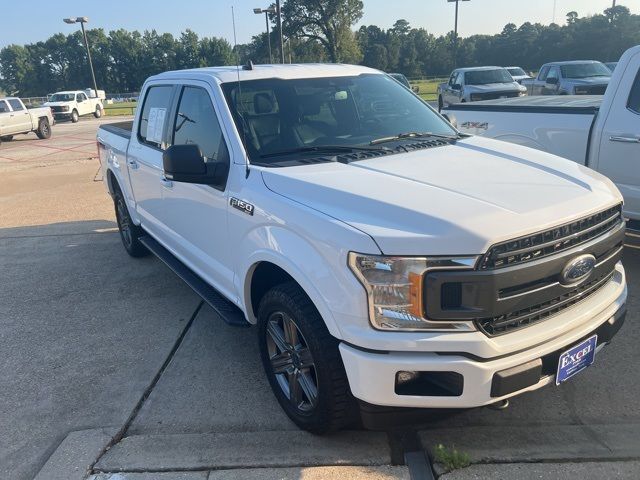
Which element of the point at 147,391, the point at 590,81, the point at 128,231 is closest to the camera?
the point at 147,391

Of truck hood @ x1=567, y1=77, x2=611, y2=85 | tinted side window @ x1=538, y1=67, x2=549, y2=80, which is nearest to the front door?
truck hood @ x1=567, y1=77, x2=611, y2=85

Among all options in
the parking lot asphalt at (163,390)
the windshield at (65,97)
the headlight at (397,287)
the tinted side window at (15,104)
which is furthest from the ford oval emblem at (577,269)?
the windshield at (65,97)

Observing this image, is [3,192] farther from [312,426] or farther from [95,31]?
[95,31]

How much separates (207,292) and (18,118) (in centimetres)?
2129

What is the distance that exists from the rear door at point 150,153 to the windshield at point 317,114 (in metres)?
1.18

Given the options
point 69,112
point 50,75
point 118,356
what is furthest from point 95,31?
point 118,356

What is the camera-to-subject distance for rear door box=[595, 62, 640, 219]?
4715 mm

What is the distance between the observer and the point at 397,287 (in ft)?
7.57

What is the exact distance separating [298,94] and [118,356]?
2.33 m

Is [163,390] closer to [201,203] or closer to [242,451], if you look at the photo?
[242,451]

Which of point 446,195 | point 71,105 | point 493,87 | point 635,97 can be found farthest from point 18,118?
point 446,195

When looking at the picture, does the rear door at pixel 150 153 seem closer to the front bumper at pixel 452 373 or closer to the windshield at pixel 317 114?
the windshield at pixel 317 114

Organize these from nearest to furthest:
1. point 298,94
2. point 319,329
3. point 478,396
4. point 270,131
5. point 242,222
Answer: point 478,396 < point 319,329 < point 242,222 < point 270,131 < point 298,94

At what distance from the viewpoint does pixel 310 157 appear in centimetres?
330
